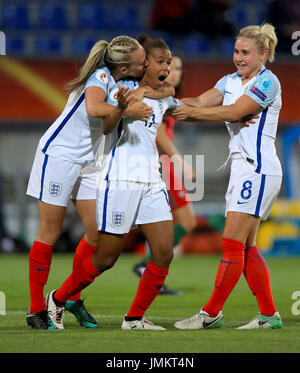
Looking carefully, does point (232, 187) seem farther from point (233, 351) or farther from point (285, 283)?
point (285, 283)

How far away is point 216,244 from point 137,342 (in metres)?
9.30

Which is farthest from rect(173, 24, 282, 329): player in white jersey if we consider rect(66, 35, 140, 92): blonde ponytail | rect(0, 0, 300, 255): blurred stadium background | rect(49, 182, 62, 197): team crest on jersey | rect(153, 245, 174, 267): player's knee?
rect(0, 0, 300, 255): blurred stadium background

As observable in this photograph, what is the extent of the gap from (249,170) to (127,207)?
2.63ft

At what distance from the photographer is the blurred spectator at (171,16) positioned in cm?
1425

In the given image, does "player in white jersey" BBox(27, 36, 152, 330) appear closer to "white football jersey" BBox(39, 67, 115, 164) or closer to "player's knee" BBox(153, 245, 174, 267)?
"white football jersey" BBox(39, 67, 115, 164)

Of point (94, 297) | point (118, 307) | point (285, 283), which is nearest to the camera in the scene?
point (118, 307)

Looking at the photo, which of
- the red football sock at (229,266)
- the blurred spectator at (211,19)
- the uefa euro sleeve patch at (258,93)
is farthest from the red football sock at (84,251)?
the blurred spectator at (211,19)

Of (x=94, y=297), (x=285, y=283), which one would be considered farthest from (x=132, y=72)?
(x=285, y=283)

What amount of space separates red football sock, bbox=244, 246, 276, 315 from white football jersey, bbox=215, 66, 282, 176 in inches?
22.1

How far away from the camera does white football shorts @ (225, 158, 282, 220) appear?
4.77 meters

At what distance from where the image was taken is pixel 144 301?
4.70 metres

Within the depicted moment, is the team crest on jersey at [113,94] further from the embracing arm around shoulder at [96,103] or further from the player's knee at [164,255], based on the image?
the player's knee at [164,255]

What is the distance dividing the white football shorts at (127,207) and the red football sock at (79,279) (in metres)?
0.29
